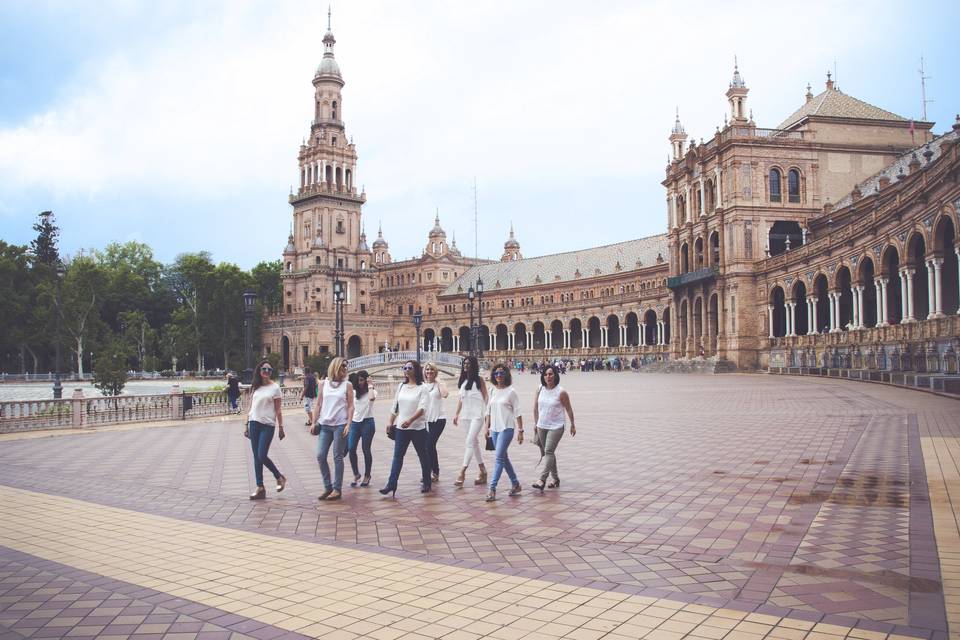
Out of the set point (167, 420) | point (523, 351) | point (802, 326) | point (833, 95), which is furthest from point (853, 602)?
point (523, 351)

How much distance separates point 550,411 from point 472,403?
3.81 feet

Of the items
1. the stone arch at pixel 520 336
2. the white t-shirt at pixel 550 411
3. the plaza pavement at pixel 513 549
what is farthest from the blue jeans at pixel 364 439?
the stone arch at pixel 520 336

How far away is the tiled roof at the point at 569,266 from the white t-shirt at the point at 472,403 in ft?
251

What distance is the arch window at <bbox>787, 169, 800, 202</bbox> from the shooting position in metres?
57.4

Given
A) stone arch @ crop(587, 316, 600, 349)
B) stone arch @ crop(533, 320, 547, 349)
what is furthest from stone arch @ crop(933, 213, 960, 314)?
stone arch @ crop(533, 320, 547, 349)

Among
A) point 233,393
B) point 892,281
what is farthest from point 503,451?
point 892,281

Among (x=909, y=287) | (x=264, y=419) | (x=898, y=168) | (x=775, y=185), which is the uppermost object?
(x=775, y=185)

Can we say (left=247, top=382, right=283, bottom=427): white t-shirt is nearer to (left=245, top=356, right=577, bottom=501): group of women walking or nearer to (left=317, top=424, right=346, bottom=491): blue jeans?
(left=245, top=356, right=577, bottom=501): group of women walking

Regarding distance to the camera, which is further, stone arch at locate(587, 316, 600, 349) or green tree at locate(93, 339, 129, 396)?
stone arch at locate(587, 316, 600, 349)

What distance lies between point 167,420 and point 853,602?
72.7 ft

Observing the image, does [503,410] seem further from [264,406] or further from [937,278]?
[937,278]

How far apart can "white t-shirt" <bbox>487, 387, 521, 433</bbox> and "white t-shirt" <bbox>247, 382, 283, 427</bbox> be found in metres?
2.79

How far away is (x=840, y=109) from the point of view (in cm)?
5925

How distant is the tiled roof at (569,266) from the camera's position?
89.4m
